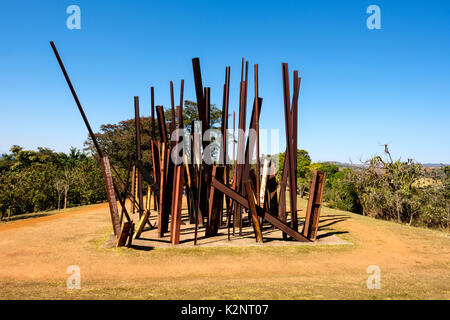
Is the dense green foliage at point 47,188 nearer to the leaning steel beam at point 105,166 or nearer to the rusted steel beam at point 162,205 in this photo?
the leaning steel beam at point 105,166

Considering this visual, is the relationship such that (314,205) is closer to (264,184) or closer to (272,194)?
(264,184)

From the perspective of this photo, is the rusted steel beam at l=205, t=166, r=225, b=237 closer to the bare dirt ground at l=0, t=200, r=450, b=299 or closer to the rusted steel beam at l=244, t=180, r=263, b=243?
the rusted steel beam at l=244, t=180, r=263, b=243

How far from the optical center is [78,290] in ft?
13.8

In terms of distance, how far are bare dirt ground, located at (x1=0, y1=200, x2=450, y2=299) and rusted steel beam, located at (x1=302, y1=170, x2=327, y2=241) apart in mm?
561

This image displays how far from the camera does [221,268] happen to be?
5.48 m

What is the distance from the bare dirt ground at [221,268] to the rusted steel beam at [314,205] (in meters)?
0.56

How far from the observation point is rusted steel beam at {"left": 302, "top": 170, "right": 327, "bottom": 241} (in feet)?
23.9

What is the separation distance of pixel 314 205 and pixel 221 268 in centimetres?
312

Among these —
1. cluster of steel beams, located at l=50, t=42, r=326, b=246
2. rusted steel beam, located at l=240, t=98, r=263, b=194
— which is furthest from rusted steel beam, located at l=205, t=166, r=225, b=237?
rusted steel beam, located at l=240, t=98, r=263, b=194

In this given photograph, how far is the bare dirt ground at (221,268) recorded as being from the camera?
4.12 meters

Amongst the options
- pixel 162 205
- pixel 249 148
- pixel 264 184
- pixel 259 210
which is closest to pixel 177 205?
pixel 162 205

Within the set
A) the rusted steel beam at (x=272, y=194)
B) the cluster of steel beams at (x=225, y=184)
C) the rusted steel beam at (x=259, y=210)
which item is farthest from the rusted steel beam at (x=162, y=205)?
the rusted steel beam at (x=272, y=194)

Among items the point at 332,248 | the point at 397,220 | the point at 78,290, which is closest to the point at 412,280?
the point at 332,248
